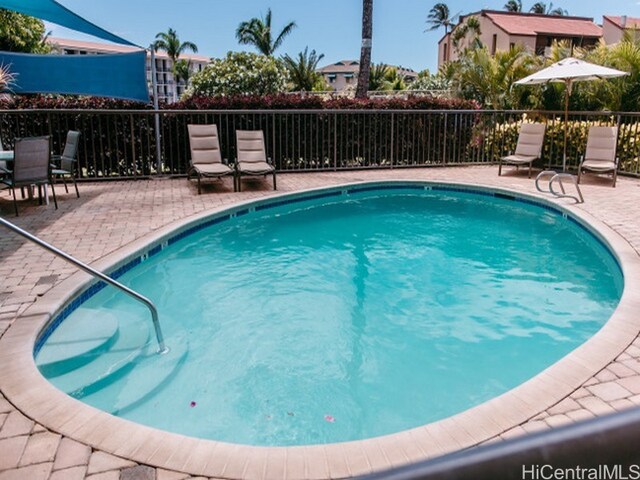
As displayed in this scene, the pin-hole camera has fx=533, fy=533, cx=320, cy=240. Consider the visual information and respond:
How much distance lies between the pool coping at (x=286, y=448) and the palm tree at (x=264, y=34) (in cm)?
4621

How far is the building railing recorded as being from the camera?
955 cm

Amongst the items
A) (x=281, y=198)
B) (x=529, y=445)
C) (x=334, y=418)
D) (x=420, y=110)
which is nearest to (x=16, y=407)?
(x=334, y=418)

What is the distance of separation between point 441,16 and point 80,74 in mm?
59290

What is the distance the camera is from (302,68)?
38.1 metres

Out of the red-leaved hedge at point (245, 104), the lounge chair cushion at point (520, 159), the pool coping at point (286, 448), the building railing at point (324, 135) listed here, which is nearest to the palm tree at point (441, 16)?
the building railing at point (324, 135)

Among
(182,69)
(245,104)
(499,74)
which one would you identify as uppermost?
(182,69)

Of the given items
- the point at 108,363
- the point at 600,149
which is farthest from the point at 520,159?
the point at 108,363

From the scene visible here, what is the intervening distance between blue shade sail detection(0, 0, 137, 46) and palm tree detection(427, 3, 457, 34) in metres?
59.7

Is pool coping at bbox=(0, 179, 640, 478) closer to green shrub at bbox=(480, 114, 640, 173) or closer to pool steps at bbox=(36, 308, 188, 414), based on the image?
pool steps at bbox=(36, 308, 188, 414)

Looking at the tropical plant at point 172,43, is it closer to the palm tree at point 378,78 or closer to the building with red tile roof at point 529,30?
the building with red tile roof at point 529,30

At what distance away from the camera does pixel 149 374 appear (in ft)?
11.8

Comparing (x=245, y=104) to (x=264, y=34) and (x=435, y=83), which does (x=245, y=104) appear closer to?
(x=435, y=83)

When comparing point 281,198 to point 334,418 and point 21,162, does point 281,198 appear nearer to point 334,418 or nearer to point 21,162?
point 21,162

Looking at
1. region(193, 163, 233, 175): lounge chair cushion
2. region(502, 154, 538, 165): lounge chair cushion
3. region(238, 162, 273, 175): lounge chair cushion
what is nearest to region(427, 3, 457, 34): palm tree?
region(502, 154, 538, 165): lounge chair cushion
